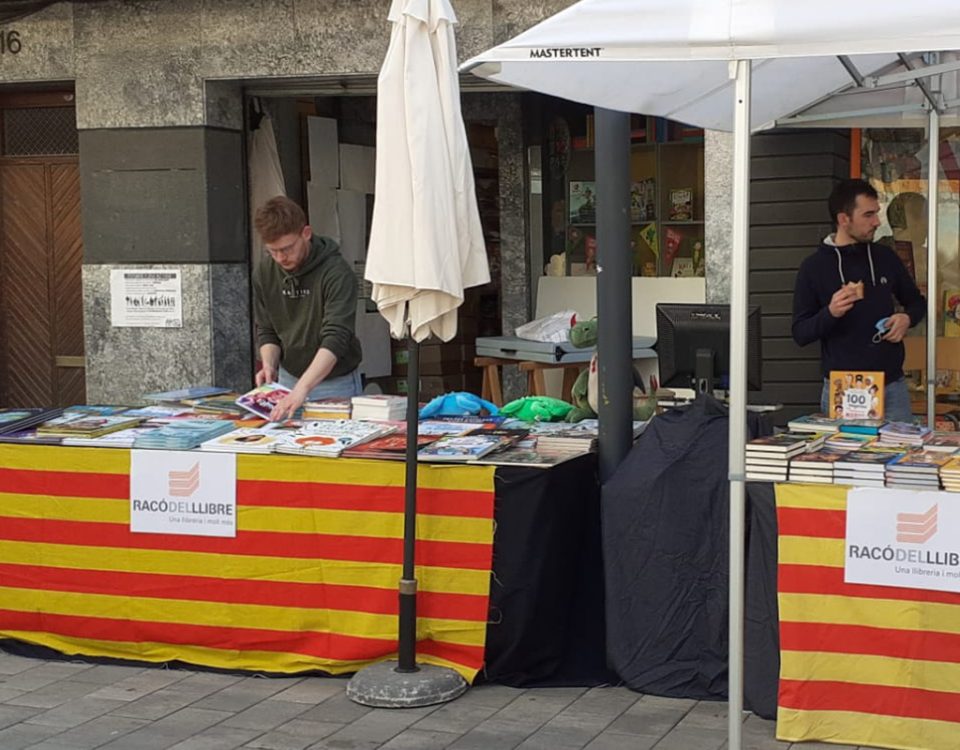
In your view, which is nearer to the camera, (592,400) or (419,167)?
(419,167)

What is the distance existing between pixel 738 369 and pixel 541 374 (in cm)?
512

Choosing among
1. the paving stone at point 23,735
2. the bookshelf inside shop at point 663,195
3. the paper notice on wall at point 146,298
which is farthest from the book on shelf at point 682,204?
the paving stone at point 23,735

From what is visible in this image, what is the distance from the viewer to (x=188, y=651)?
235 inches

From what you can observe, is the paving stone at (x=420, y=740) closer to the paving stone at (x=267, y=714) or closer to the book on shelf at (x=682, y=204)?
the paving stone at (x=267, y=714)

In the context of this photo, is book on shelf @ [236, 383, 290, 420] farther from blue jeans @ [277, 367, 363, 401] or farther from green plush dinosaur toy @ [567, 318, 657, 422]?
green plush dinosaur toy @ [567, 318, 657, 422]

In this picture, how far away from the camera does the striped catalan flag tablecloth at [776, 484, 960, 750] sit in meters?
4.81

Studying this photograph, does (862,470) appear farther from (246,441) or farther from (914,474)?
(246,441)

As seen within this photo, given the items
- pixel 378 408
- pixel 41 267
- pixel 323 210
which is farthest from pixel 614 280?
pixel 41 267

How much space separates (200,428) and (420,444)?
3.30 feet

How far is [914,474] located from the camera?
190 inches

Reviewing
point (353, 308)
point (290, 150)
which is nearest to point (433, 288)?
point (353, 308)

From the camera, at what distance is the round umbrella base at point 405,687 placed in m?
5.38

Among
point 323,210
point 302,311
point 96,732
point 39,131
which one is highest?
point 39,131

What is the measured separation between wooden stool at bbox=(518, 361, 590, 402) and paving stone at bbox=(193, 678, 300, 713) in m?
4.00
